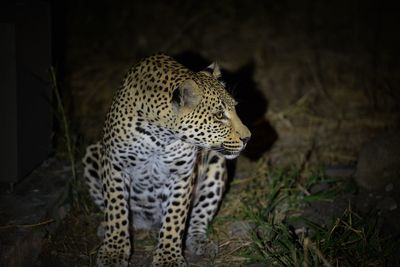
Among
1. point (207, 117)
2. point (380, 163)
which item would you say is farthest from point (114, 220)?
point (380, 163)

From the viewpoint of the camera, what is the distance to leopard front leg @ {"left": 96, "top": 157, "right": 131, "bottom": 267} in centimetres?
579

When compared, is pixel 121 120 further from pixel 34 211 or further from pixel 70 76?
pixel 70 76

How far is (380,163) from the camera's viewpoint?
7016mm

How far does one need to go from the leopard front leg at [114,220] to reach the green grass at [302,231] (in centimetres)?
113

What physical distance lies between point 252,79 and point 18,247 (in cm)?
562

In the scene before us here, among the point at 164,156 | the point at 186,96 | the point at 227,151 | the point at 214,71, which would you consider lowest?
the point at 164,156

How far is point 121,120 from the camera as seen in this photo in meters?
5.48

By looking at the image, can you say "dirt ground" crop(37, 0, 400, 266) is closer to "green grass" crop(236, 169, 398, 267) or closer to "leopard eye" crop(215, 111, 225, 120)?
"green grass" crop(236, 169, 398, 267)

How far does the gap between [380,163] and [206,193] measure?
6.56 ft

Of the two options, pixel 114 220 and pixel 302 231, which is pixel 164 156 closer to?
pixel 114 220

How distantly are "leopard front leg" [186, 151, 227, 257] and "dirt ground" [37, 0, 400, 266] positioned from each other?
23 centimetres

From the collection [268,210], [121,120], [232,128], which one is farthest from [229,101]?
[268,210]

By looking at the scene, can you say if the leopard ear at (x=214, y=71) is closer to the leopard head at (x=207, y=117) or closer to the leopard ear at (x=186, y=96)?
the leopard head at (x=207, y=117)

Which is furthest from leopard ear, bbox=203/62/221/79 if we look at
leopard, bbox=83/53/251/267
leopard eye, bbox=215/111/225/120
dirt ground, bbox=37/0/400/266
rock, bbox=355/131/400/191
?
rock, bbox=355/131/400/191
